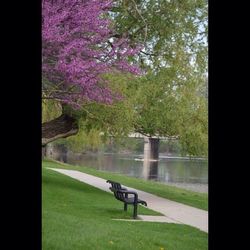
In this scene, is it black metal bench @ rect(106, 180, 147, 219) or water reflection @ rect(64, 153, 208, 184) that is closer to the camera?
black metal bench @ rect(106, 180, 147, 219)

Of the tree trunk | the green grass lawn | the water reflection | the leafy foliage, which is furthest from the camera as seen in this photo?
the water reflection

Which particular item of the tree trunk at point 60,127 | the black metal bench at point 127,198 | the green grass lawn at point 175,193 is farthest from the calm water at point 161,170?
the black metal bench at point 127,198

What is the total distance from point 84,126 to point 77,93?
853 centimetres

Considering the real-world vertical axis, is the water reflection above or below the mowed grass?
below

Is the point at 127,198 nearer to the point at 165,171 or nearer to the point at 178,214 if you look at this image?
the point at 178,214

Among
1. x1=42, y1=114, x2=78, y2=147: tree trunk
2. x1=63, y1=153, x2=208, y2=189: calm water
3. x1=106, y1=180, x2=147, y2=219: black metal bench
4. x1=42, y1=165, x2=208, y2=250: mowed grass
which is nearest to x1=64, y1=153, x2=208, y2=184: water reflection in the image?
x1=63, y1=153, x2=208, y2=189: calm water

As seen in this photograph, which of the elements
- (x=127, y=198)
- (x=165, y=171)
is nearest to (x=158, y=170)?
(x=165, y=171)

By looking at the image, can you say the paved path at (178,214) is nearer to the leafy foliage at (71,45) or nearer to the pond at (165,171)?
the leafy foliage at (71,45)

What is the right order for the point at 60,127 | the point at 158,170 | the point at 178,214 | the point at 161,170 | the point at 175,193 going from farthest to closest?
the point at 161,170 → the point at 158,170 → the point at 175,193 → the point at 60,127 → the point at 178,214

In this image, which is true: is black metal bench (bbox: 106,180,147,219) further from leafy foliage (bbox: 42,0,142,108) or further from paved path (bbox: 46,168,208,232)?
leafy foliage (bbox: 42,0,142,108)

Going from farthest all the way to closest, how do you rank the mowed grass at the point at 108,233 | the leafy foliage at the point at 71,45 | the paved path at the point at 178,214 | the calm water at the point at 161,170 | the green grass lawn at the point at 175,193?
the calm water at the point at 161,170 → the green grass lawn at the point at 175,193 → the paved path at the point at 178,214 → the mowed grass at the point at 108,233 → the leafy foliage at the point at 71,45

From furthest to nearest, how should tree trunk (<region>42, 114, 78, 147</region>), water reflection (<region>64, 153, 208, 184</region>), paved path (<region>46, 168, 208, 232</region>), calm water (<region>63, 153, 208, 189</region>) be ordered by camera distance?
water reflection (<region>64, 153, 208, 184</region>) → calm water (<region>63, 153, 208, 189</region>) → tree trunk (<region>42, 114, 78, 147</region>) → paved path (<region>46, 168, 208, 232</region>)
